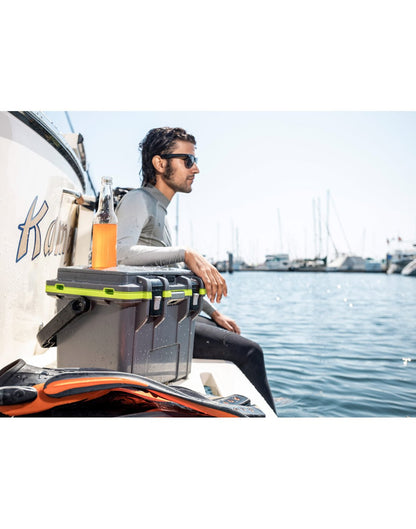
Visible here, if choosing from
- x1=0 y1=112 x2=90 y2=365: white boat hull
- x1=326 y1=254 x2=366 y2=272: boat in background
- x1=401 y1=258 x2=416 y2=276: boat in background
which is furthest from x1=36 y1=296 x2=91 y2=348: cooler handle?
x1=326 y1=254 x2=366 y2=272: boat in background

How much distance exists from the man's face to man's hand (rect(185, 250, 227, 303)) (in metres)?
0.45

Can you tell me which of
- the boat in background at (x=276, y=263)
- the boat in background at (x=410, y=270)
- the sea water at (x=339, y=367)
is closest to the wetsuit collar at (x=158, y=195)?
the sea water at (x=339, y=367)

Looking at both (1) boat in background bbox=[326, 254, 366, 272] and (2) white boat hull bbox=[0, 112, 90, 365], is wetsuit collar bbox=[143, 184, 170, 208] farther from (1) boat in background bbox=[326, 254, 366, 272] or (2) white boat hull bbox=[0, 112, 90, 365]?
(1) boat in background bbox=[326, 254, 366, 272]

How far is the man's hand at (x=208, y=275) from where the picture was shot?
158 centimetres

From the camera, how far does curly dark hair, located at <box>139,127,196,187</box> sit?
192cm

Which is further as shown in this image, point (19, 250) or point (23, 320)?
point (23, 320)

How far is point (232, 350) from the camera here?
1.92 metres

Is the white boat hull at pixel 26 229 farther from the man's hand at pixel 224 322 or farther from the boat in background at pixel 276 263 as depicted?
the boat in background at pixel 276 263

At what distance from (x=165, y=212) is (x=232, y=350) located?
2.26 ft

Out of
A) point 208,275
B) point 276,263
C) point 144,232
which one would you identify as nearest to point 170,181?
point 144,232
